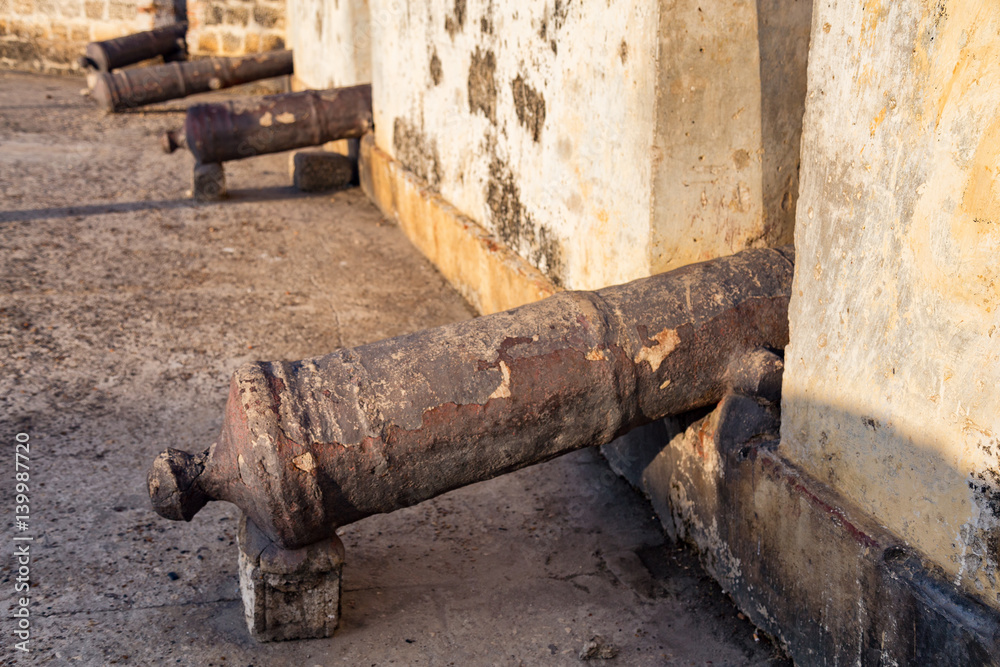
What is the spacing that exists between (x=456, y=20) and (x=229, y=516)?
3054 millimetres

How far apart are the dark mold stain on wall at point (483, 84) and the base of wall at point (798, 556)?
2105 mm

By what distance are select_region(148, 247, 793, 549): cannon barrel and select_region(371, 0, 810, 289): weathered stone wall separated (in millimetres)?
457

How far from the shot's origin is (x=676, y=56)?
2686 mm

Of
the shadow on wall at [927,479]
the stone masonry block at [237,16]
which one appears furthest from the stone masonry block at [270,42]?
the shadow on wall at [927,479]

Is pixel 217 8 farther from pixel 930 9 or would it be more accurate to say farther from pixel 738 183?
pixel 930 9

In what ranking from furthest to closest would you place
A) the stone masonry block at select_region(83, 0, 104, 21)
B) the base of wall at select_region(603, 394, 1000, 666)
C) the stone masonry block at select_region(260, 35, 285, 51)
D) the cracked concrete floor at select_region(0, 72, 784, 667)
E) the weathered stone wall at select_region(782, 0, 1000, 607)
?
the stone masonry block at select_region(83, 0, 104, 21) → the stone masonry block at select_region(260, 35, 285, 51) → the cracked concrete floor at select_region(0, 72, 784, 667) → the base of wall at select_region(603, 394, 1000, 666) → the weathered stone wall at select_region(782, 0, 1000, 607)

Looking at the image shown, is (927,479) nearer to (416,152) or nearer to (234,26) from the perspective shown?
(416,152)

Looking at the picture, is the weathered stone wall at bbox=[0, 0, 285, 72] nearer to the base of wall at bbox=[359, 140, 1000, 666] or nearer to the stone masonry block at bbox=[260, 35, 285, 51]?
the stone masonry block at bbox=[260, 35, 285, 51]

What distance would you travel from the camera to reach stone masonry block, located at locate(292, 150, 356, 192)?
23.7 ft

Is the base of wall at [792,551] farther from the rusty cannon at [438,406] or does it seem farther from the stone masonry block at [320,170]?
the stone masonry block at [320,170]

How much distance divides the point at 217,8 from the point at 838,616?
1245 centimetres

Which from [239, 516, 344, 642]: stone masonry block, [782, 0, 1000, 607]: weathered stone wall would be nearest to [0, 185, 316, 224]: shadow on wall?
[239, 516, 344, 642]: stone masonry block

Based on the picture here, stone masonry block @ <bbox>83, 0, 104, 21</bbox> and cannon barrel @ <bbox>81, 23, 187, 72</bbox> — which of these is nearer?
cannon barrel @ <bbox>81, 23, 187, 72</bbox>

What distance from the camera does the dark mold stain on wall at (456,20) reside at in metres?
4.59
